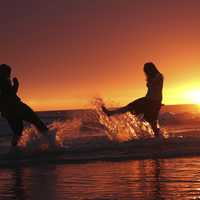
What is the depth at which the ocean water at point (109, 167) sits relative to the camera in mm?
9579

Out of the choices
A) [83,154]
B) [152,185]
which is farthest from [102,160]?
[152,185]

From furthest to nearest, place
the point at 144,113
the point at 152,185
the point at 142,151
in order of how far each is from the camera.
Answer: the point at 144,113, the point at 142,151, the point at 152,185

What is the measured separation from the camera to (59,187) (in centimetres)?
1020

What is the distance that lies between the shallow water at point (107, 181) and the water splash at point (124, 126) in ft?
17.5

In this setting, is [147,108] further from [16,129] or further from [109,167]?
[109,167]

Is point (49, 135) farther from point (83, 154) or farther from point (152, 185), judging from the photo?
point (152, 185)

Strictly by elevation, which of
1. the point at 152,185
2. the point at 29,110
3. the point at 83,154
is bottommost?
the point at 152,185

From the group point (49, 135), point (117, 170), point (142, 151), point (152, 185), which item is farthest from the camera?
point (49, 135)

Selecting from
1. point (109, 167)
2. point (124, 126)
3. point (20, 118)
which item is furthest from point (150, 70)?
point (109, 167)

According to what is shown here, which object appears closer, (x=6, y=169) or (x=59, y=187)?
(x=59, y=187)

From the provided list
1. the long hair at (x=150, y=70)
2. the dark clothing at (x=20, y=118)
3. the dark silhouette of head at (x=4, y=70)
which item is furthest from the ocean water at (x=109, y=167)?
the dark silhouette of head at (x=4, y=70)

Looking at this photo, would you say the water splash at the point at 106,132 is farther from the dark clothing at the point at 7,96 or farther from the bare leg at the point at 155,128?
the dark clothing at the point at 7,96

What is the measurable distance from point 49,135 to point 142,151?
250 cm

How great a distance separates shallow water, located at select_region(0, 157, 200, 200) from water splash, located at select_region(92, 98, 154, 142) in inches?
209
